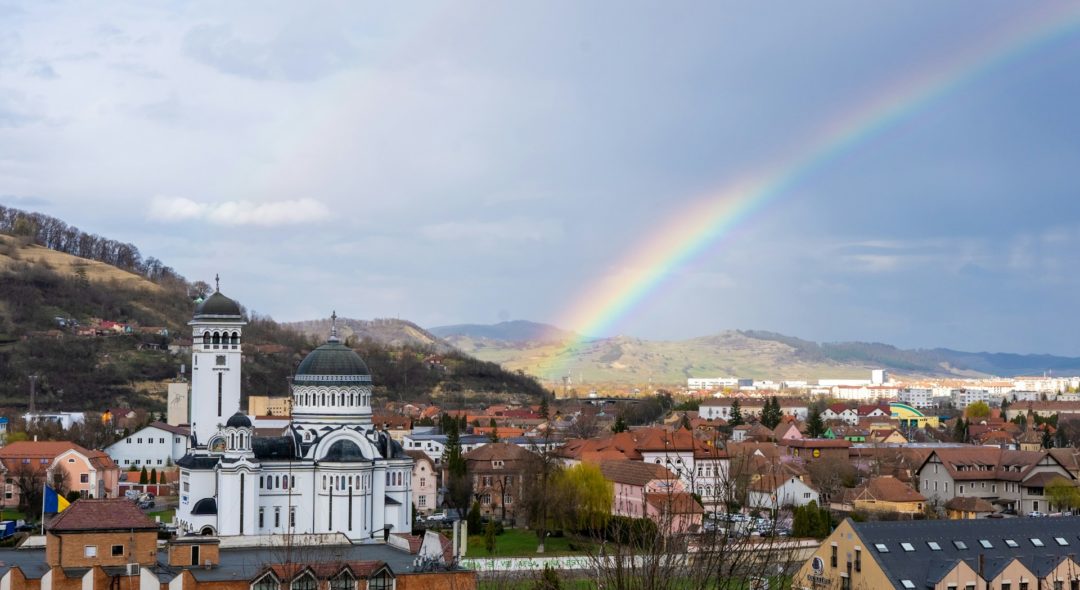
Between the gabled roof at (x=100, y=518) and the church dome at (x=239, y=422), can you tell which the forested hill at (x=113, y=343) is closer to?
the church dome at (x=239, y=422)

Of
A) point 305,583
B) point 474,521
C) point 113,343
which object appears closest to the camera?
point 305,583

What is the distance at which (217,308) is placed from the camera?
60.7 metres

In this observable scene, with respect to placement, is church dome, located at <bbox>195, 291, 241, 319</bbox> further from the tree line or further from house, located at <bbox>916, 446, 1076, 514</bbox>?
the tree line

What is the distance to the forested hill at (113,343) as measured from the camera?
120 m

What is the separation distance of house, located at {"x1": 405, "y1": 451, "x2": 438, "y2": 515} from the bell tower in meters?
10.8

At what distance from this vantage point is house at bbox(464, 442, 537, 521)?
67.2m

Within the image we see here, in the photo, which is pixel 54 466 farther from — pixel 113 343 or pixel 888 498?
pixel 113 343

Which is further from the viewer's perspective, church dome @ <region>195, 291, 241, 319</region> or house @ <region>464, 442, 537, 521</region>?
house @ <region>464, 442, 537, 521</region>

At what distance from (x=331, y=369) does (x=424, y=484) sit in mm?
12519

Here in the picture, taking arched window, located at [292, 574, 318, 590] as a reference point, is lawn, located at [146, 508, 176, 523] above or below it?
below

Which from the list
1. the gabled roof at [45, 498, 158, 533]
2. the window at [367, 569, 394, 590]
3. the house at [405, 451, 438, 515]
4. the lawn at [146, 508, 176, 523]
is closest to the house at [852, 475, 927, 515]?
the house at [405, 451, 438, 515]

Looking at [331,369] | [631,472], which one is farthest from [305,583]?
[631,472]

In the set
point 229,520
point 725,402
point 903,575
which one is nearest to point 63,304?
point 725,402

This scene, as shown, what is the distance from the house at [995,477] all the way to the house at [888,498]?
3.67m
